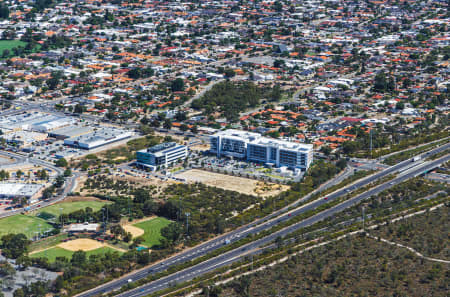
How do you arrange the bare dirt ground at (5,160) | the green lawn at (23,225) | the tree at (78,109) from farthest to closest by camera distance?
the tree at (78,109), the bare dirt ground at (5,160), the green lawn at (23,225)

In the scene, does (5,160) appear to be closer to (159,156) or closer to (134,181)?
(134,181)

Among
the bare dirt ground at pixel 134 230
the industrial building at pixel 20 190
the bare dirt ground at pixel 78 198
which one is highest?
the industrial building at pixel 20 190

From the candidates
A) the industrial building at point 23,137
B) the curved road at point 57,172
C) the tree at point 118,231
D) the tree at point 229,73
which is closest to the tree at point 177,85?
the tree at point 229,73

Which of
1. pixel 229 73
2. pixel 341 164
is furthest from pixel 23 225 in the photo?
pixel 229 73

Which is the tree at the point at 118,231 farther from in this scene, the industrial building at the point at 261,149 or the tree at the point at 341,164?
the tree at the point at 341,164

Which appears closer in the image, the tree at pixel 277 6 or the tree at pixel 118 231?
the tree at pixel 118 231

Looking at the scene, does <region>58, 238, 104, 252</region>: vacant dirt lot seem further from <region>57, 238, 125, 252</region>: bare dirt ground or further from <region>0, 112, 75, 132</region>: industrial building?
<region>0, 112, 75, 132</region>: industrial building

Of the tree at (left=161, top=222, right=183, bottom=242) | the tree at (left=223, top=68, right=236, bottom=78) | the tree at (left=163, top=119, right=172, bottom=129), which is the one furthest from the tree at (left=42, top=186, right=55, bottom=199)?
the tree at (left=223, top=68, right=236, bottom=78)
